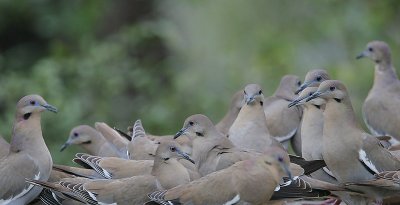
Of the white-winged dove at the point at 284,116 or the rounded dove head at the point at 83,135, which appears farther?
the rounded dove head at the point at 83,135

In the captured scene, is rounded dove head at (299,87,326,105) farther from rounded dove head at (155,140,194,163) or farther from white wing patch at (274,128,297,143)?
rounded dove head at (155,140,194,163)

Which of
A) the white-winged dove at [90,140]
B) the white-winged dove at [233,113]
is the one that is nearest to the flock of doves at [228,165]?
the white-winged dove at [90,140]

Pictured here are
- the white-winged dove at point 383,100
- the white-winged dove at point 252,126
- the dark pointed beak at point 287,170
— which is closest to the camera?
the dark pointed beak at point 287,170

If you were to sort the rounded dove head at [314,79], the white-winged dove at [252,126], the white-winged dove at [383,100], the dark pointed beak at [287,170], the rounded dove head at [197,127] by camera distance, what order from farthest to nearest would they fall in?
1. the white-winged dove at [383,100]
2. the rounded dove head at [314,79]
3. the white-winged dove at [252,126]
4. the rounded dove head at [197,127]
5. the dark pointed beak at [287,170]

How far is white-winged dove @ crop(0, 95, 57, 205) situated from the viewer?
729 centimetres

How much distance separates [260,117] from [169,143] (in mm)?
1030

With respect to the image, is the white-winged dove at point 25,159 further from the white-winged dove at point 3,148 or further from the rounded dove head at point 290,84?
the rounded dove head at point 290,84

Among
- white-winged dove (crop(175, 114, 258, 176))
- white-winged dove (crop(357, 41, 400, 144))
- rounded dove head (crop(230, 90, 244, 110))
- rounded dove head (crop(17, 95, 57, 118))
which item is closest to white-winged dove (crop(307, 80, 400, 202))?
white-winged dove (crop(175, 114, 258, 176))

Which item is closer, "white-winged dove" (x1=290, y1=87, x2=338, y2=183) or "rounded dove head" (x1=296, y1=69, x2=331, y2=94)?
"white-winged dove" (x1=290, y1=87, x2=338, y2=183)

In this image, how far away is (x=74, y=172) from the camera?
25.2 feet

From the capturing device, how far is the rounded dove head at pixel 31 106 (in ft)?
25.2

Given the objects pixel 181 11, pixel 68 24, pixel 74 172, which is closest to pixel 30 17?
Result: pixel 68 24

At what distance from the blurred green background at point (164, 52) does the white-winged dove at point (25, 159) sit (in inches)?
161

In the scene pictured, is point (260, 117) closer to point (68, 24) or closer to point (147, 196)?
point (147, 196)
